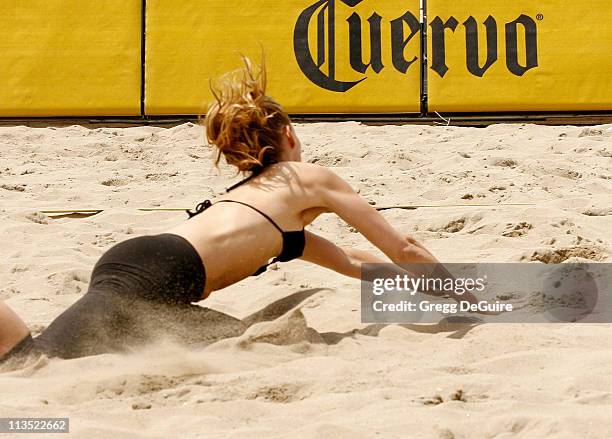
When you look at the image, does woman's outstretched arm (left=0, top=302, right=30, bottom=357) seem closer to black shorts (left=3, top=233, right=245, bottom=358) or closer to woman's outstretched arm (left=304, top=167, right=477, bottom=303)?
black shorts (left=3, top=233, right=245, bottom=358)

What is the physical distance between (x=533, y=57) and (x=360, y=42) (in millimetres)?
1439

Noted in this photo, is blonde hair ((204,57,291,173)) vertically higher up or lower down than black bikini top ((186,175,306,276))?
higher up

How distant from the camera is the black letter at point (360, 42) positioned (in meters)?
8.20

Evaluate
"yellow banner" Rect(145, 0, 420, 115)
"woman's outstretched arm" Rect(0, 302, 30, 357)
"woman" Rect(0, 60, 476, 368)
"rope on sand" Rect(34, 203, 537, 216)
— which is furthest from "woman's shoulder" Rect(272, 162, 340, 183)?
"yellow banner" Rect(145, 0, 420, 115)

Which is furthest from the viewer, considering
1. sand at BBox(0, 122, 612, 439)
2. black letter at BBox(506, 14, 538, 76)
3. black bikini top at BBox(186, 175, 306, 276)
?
black letter at BBox(506, 14, 538, 76)

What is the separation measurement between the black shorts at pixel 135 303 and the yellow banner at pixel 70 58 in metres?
5.28

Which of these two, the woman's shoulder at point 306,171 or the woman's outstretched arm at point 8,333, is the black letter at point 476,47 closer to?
the woman's shoulder at point 306,171

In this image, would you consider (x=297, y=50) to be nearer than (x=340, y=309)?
No

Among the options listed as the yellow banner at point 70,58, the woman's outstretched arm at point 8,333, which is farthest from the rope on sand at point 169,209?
the yellow banner at point 70,58

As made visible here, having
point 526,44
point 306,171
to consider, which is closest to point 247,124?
point 306,171

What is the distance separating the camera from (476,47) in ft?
26.5

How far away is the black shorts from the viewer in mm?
3023

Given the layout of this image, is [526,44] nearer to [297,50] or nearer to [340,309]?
[297,50]

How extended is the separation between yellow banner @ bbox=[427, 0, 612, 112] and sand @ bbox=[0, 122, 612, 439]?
2.41ft
